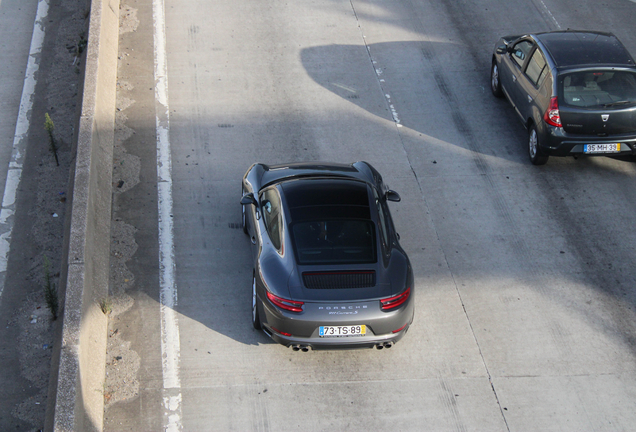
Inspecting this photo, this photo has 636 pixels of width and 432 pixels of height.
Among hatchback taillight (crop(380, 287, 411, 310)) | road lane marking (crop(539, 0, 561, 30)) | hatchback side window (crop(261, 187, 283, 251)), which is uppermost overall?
hatchback side window (crop(261, 187, 283, 251))

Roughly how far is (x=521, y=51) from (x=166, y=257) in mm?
6942

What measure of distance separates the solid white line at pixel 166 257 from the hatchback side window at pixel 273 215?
1.53 meters

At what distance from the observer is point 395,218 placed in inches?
382

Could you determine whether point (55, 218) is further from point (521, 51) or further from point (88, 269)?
point (521, 51)

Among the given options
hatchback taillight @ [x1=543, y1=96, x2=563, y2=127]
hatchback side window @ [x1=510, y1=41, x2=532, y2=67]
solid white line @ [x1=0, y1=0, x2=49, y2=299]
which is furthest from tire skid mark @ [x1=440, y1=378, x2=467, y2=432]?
hatchback side window @ [x1=510, y1=41, x2=532, y2=67]

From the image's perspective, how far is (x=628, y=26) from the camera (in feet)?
47.3

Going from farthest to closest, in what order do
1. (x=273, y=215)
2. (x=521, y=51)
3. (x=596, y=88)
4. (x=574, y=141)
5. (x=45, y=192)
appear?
(x=521, y=51) → (x=596, y=88) → (x=574, y=141) → (x=45, y=192) → (x=273, y=215)

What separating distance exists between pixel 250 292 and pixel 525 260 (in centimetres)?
367

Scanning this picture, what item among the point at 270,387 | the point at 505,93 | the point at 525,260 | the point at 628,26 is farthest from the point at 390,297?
the point at 628,26

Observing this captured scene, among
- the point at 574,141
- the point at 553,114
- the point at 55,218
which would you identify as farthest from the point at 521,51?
the point at 55,218

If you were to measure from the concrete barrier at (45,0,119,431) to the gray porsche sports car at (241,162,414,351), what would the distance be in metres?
1.82

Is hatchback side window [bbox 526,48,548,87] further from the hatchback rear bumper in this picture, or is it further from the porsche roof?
the porsche roof

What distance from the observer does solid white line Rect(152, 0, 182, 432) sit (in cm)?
724

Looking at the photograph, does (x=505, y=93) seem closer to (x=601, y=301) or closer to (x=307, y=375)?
(x=601, y=301)
